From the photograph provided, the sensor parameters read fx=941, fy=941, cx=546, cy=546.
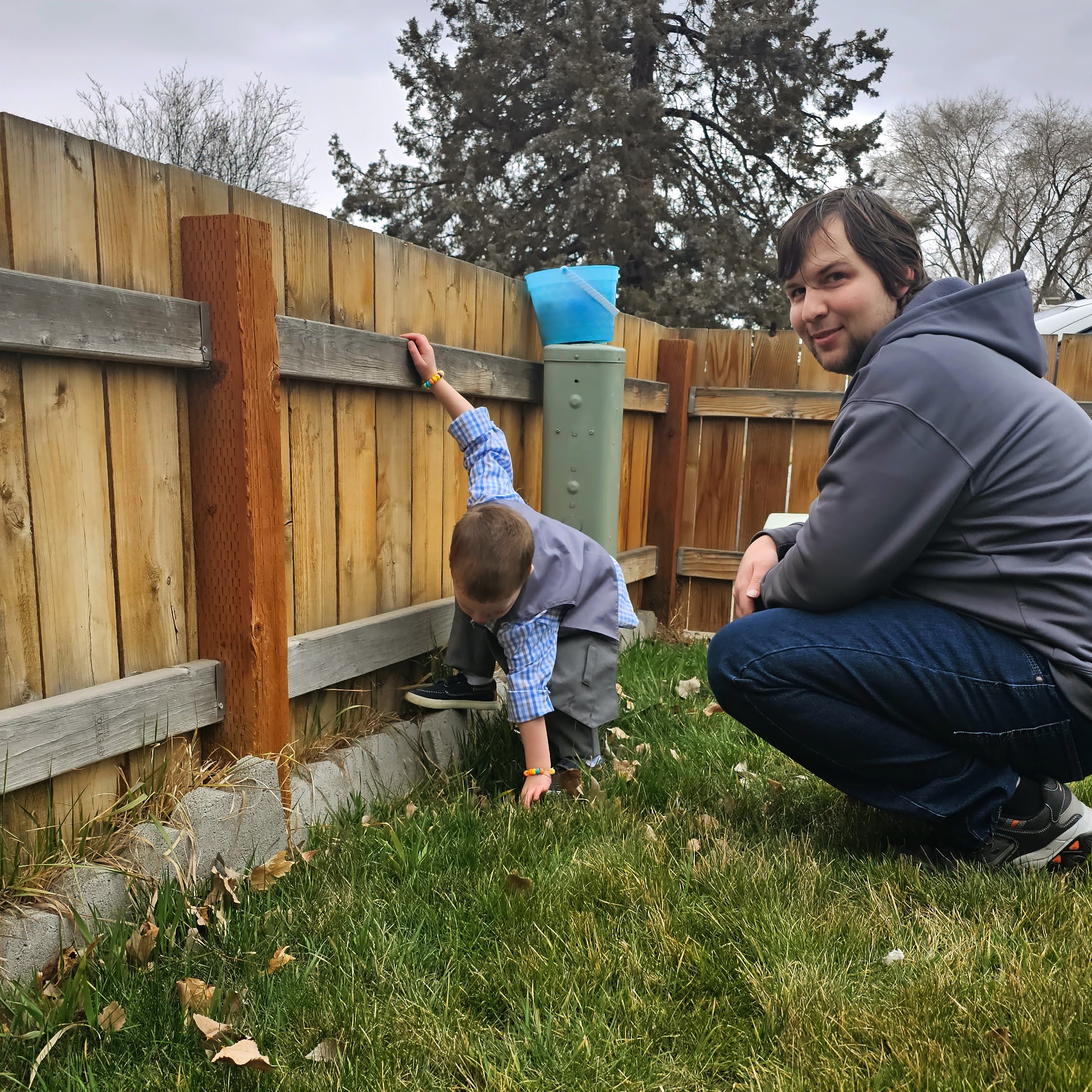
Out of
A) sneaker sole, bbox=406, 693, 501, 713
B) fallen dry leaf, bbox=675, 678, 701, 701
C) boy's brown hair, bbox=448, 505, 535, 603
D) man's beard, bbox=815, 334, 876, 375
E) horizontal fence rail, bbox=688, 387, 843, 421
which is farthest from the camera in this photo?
horizontal fence rail, bbox=688, 387, 843, 421

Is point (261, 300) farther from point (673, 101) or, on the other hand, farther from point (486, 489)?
point (673, 101)

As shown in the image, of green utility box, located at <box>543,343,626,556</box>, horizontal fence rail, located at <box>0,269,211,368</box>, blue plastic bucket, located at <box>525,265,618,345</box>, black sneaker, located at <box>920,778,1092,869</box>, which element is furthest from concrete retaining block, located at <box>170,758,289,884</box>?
blue plastic bucket, located at <box>525,265,618,345</box>

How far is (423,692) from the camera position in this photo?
327 centimetres

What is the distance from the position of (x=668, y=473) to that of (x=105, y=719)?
433cm

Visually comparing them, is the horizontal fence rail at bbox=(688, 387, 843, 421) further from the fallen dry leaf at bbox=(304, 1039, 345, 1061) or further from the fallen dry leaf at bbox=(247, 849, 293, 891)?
the fallen dry leaf at bbox=(304, 1039, 345, 1061)

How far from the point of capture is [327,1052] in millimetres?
1707

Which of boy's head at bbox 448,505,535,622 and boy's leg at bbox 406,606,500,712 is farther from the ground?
boy's head at bbox 448,505,535,622

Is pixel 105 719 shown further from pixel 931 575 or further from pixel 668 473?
pixel 668 473

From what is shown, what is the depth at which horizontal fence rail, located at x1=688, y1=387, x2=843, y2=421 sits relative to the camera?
5875 mm

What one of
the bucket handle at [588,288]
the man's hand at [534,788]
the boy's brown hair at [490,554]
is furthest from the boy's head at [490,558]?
the bucket handle at [588,288]

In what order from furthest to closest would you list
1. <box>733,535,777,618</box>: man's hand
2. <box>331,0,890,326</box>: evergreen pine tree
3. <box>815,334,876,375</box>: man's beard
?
<box>331,0,890,326</box>: evergreen pine tree, <box>733,535,777,618</box>: man's hand, <box>815,334,876,375</box>: man's beard

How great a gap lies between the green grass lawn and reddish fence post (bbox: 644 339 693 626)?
3.41m

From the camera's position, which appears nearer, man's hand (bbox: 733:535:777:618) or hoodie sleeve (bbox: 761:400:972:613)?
hoodie sleeve (bbox: 761:400:972:613)

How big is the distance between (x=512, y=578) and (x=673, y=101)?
1939cm
